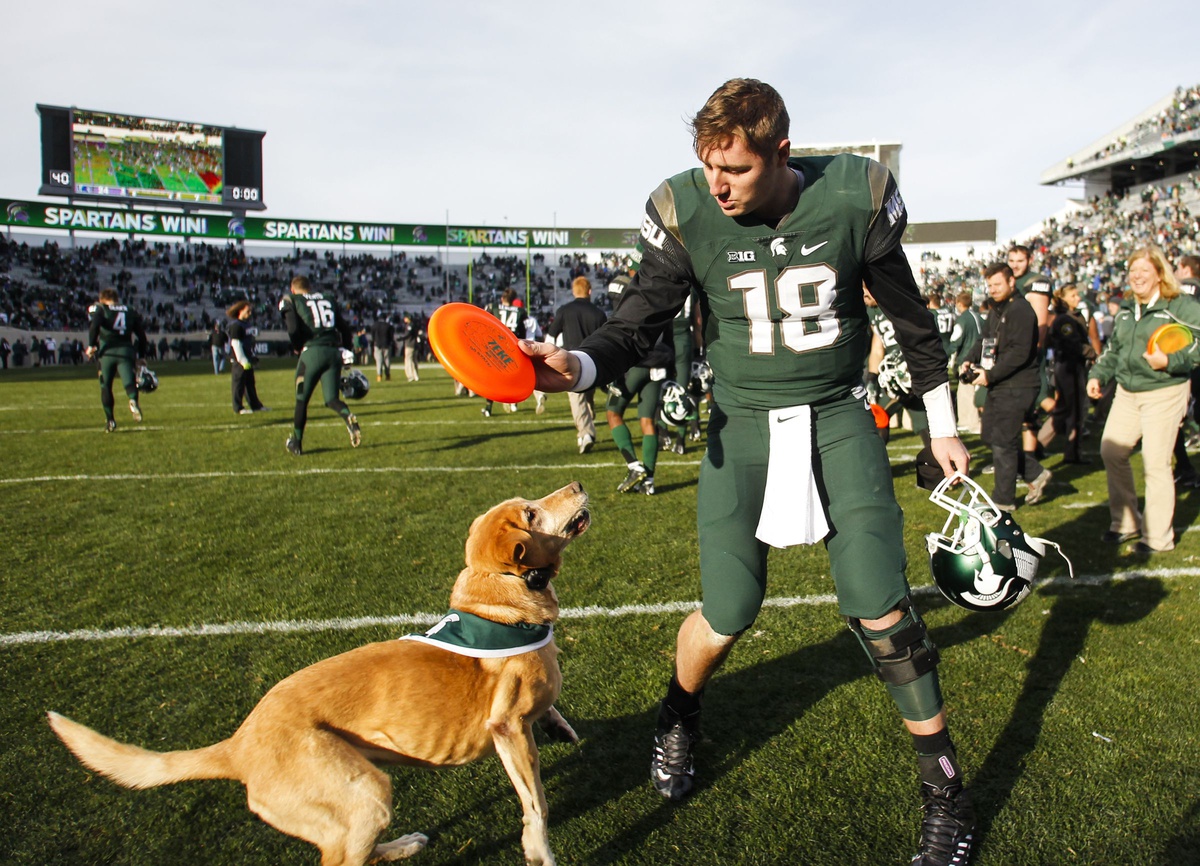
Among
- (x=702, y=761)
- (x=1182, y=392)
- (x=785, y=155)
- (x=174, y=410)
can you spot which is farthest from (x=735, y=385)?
(x=174, y=410)

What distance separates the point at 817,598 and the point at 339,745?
3.38 metres

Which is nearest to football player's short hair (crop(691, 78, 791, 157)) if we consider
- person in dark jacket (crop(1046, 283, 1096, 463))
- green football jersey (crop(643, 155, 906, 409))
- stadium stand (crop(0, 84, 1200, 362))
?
green football jersey (crop(643, 155, 906, 409))

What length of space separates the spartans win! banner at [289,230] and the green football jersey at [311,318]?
4605 cm

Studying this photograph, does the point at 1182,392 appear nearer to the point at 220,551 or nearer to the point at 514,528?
the point at 514,528

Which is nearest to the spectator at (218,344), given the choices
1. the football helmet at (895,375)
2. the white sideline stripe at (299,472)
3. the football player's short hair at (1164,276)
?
the white sideline stripe at (299,472)

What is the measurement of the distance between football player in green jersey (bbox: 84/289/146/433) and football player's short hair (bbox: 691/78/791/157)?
42.9 feet

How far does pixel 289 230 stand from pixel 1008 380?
2366 inches

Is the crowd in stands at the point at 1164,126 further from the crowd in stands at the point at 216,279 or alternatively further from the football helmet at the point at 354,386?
the football helmet at the point at 354,386

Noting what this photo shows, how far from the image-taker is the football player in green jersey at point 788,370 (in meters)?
2.73

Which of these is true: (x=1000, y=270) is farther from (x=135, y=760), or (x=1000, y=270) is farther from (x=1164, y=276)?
(x=135, y=760)

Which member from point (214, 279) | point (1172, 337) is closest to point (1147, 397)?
point (1172, 337)

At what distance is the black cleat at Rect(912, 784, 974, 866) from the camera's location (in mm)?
2648

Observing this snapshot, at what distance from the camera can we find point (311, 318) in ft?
34.8

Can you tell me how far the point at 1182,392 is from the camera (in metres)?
6.00
